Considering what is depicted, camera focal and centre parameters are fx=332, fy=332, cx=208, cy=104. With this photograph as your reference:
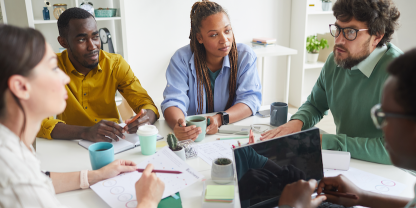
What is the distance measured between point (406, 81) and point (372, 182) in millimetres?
579

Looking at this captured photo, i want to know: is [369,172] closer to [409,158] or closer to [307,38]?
[409,158]

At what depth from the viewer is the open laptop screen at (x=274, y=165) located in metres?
0.91

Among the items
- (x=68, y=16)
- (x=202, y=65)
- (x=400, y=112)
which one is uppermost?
(x=68, y=16)

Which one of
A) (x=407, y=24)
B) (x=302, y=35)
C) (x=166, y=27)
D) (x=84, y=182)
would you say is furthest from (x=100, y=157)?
(x=407, y=24)

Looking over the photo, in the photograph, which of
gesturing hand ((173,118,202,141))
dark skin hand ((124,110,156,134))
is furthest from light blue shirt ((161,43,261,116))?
gesturing hand ((173,118,202,141))

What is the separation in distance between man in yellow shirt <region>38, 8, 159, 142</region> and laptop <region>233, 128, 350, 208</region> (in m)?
0.78

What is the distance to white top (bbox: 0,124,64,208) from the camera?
0.73 meters

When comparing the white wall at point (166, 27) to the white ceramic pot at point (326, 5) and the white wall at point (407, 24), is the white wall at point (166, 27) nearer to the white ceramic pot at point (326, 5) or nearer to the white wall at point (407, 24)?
the white ceramic pot at point (326, 5)

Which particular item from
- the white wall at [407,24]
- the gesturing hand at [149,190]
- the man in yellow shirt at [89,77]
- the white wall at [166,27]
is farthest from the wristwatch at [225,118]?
the white wall at [407,24]

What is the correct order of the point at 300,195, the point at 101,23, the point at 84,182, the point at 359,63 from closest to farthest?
the point at 300,195 < the point at 84,182 < the point at 359,63 < the point at 101,23

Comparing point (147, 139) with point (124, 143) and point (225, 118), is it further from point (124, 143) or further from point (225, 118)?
point (225, 118)

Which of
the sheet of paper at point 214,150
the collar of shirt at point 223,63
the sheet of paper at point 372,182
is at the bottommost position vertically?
the sheet of paper at point 372,182

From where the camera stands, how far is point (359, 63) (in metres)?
1.45

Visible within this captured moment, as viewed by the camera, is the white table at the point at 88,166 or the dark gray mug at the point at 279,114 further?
the dark gray mug at the point at 279,114
